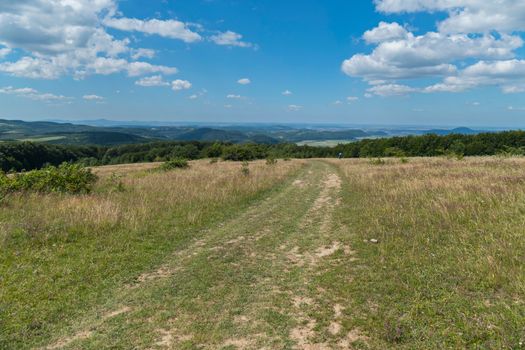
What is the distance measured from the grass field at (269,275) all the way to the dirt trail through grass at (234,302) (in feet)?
0.09

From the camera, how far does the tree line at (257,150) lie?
72.7 meters

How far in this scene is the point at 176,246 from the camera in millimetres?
8531

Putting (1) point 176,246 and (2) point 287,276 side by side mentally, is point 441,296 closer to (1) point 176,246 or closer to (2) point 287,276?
(2) point 287,276

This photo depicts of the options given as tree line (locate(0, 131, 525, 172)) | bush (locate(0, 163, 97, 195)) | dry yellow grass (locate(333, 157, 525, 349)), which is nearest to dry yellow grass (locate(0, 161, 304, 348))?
bush (locate(0, 163, 97, 195))

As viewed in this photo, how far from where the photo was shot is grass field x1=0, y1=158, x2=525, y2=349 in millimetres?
4375

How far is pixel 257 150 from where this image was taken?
81.9 m

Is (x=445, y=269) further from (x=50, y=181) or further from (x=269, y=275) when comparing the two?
(x=50, y=181)

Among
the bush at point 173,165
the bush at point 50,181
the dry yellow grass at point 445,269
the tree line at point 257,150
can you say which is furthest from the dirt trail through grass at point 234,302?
the tree line at point 257,150

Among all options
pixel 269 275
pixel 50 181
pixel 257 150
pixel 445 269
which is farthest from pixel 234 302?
pixel 257 150

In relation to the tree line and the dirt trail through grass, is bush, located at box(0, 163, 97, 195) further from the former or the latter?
the tree line

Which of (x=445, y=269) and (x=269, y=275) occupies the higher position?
(x=445, y=269)

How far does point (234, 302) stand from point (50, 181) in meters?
12.9

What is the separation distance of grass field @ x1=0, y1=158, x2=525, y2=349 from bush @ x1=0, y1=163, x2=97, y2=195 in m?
1.49

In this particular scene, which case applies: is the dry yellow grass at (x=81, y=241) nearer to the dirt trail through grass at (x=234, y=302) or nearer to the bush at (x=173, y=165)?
the dirt trail through grass at (x=234, y=302)
